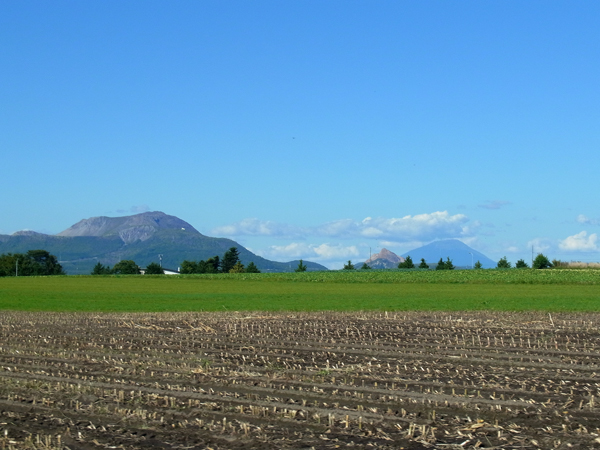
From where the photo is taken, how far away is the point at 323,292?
68.6 m

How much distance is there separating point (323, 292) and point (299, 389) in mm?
54203

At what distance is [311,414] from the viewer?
12.2 m

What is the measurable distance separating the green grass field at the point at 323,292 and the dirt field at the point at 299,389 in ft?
62.4

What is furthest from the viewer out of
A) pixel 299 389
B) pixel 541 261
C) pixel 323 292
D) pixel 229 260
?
pixel 229 260

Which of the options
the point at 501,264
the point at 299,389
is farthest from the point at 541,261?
the point at 299,389

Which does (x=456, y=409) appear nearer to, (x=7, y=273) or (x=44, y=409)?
(x=44, y=409)

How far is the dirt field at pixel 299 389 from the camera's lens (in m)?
10.9

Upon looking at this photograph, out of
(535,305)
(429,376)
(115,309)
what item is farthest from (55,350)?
(535,305)

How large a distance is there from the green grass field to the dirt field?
1901cm

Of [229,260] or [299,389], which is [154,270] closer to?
[229,260]

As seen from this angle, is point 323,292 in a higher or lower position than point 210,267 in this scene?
lower

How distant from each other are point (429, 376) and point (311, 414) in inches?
190

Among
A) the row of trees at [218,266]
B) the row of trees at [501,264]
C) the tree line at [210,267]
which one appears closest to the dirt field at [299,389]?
the row of trees at [501,264]

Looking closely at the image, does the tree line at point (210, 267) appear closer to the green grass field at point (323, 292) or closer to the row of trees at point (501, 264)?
the row of trees at point (501, 264)
